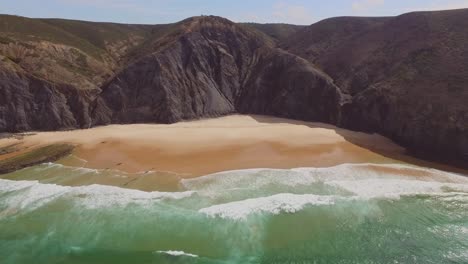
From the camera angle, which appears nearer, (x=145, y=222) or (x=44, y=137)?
(x=145, y=222)

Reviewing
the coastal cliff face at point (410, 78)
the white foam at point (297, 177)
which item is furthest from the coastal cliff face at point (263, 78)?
the white foam at point (297, 177)

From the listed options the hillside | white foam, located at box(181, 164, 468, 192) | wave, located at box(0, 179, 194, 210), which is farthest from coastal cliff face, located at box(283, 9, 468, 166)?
the hillside

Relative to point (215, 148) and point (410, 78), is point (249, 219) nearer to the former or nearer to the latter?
point (215, 148)

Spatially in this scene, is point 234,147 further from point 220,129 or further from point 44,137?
point 44,137

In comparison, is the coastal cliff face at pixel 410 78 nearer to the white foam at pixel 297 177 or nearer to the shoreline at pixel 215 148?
the shoreline at pixel 215 148

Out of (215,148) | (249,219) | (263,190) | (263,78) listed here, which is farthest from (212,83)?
(249,219)

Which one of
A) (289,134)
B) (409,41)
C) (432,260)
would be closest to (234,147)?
(289,134)
